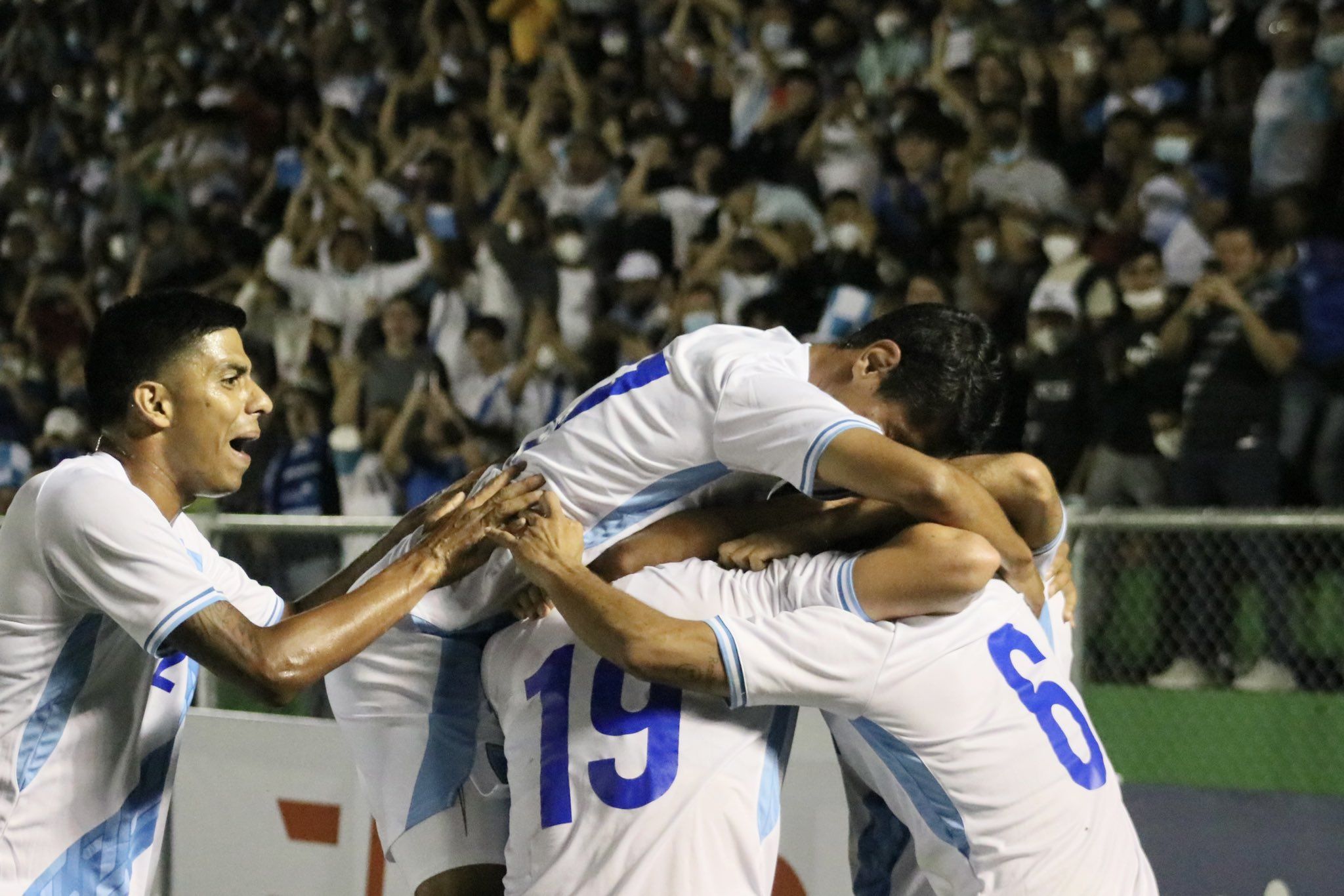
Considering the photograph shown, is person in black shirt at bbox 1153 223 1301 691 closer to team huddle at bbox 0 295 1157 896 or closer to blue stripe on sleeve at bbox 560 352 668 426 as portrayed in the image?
team huddle at bbox 0 295 1157 896

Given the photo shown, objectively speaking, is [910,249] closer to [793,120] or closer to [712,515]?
[793,120]

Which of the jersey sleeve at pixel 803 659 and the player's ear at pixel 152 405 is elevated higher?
the player's ear at pixel 152 405

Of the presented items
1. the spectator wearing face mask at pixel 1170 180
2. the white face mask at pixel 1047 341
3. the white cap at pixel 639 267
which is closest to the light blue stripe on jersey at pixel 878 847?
the white face mask at pixel 1047 341

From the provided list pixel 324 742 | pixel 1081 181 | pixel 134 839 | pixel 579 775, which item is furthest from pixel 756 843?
pixel 1081 181

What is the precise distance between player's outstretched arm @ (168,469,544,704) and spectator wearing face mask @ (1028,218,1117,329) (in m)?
3.96

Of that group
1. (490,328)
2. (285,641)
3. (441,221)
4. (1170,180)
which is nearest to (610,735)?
(285,641)

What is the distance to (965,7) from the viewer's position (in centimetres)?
743

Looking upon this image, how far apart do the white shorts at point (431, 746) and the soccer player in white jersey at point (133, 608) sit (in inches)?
11.6

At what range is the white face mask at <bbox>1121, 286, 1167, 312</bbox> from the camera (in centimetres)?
606

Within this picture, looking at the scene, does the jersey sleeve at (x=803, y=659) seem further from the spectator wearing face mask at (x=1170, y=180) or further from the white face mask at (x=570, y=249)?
the white face mask at (x=570, y=249)

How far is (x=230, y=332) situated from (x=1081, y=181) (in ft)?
15.4

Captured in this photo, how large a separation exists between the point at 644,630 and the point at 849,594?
14.5 inches

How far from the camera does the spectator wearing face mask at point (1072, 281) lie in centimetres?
623

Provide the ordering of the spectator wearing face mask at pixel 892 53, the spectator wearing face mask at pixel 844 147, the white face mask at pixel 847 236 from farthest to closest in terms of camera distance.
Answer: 1. the spectator wearing face mask at pixel 892 53
2. the spectator wearing face mask at pixel 844 147
3. the white face mask at pixel 847 236
